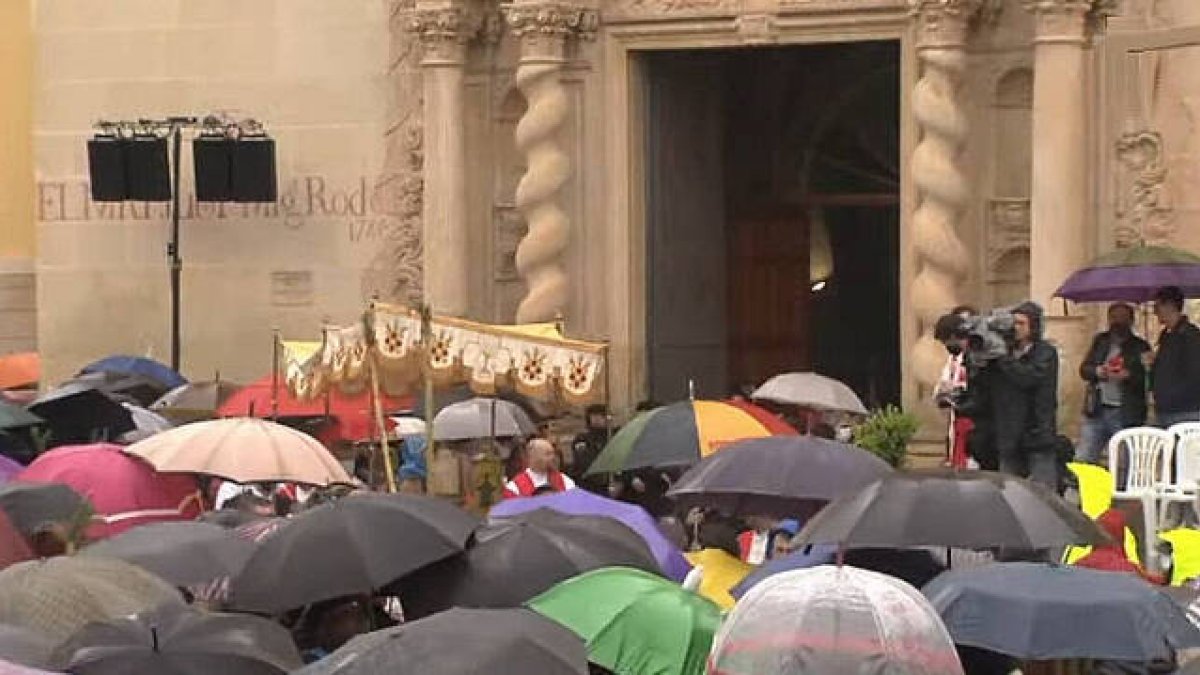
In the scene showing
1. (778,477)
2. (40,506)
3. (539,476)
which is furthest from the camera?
(539,476)

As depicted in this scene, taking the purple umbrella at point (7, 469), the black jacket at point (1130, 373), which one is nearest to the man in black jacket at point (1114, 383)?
the black jacket at point (1130, 373)

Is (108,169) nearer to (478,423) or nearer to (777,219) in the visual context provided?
(777,219)

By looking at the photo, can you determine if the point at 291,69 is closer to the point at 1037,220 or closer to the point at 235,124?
the point at 235,124

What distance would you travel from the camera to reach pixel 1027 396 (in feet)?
57.1

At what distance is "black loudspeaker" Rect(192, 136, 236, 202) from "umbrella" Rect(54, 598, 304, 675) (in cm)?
1636

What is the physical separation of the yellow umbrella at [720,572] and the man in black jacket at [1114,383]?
571 cm

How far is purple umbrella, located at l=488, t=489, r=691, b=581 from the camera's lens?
1357 centimetres

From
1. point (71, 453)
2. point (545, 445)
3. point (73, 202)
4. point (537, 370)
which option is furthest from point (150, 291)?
point (71, 453)

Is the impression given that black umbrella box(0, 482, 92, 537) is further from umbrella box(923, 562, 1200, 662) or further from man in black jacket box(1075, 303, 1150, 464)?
man in black jacket box(1075, 303, 1150, 464)

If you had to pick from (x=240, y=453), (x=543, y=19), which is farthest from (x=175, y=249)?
(x=240, y=453)

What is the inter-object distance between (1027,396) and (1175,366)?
1856 mm

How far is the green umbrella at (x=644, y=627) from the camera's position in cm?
1070

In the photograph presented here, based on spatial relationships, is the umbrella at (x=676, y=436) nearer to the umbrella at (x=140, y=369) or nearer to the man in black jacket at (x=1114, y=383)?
the man in black jacket at (x=1114, y=383)

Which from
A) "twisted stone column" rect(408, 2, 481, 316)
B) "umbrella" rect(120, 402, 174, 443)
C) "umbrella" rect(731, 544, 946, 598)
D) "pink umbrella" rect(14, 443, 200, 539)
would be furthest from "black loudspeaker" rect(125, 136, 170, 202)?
"umbrella" rect(731, 544, 946, 598)
